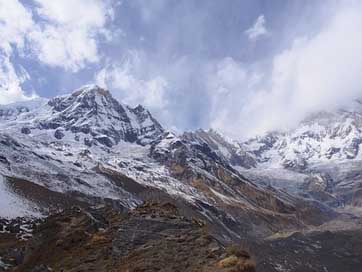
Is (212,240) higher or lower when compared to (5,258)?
lower

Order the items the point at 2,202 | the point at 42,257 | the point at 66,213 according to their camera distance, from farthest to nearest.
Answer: the point at 2,202 < the point at 66,213 < the point at 42,257

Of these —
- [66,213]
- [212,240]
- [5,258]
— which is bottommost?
[212,240]

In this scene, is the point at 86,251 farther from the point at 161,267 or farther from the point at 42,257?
the point at 161,267

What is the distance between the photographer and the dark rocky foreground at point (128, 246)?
2803cm

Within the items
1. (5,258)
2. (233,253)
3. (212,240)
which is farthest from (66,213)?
(233,253)

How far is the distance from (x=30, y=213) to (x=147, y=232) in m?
128

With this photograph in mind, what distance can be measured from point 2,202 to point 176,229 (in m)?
129

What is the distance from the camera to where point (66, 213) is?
147 ft

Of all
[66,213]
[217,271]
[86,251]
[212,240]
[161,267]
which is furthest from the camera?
[66,213]

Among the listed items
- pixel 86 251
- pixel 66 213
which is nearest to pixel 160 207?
pixel 86 251

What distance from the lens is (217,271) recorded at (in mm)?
26094

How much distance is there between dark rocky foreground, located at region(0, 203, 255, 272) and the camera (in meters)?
28.0

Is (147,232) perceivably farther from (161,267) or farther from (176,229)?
(161,267)

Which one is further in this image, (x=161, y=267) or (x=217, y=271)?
(x=161, y=267)
